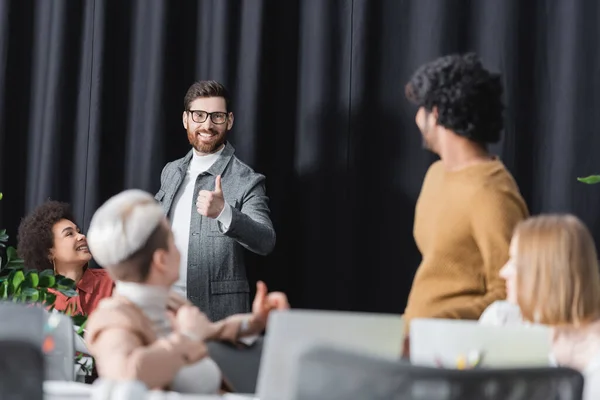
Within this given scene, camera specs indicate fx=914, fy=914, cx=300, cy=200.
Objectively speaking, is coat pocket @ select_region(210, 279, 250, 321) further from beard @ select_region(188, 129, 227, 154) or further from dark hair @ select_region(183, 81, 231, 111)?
dark hair @ select_region(183, 81, 231, 111)

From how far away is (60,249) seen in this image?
3326mm

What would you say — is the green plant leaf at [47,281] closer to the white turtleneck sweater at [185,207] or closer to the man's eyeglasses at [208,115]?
the white turtleneck sweater at [185,207]

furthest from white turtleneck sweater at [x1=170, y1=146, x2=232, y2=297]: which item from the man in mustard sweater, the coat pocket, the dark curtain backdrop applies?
the man in mustard sweater

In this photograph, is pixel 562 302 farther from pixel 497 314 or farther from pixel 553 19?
pixel 553 19

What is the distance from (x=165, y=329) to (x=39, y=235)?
6.78 feet

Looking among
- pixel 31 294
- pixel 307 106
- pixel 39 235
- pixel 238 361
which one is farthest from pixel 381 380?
pixel 39 235

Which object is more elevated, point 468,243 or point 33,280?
point 468,243

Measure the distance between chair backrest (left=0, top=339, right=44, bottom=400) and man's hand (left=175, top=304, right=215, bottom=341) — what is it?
351mm

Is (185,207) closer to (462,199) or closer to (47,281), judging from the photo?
(47,281)

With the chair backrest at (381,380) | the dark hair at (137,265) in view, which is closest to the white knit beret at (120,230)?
the dark hair at (137,265)

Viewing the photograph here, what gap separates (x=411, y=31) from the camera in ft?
10.7

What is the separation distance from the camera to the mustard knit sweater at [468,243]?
1854 millimetres

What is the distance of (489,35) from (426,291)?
147 cm

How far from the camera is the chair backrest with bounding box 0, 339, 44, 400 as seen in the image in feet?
3.40
